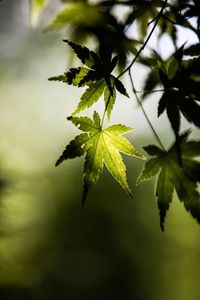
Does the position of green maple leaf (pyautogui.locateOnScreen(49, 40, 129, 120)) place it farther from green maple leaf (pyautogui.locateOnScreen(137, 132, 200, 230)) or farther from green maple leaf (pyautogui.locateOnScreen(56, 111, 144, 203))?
green maple leaf (pyautogui.locateOnScreen(137, 132, 200, 230))

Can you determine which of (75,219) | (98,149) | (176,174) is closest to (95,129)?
(98,149)

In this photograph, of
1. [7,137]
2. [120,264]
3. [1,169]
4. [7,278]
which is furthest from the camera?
[120,264]

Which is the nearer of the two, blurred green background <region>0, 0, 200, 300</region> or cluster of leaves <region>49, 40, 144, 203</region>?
cluster of leaves <region>49, 40, 144, 203</region>

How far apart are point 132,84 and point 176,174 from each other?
337 mm

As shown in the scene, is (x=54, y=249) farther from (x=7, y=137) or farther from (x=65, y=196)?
(x=7, y=137)

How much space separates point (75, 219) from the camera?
460 inches

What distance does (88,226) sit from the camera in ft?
39.1

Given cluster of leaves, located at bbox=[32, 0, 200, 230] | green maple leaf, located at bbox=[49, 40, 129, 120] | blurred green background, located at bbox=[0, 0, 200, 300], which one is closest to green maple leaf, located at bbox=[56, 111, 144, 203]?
cluster of leaves, located at bbox=[32, 0, 200, 230]

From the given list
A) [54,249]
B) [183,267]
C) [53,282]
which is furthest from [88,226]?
[183,267]

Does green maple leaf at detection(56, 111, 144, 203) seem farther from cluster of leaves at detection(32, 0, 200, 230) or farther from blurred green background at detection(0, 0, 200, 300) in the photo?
blurred green background at detection(0, 0, 200, 300)

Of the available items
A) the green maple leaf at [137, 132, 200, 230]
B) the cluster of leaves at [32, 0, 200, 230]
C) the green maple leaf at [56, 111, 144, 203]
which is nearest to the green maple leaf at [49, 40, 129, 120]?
the cluster of leaves at [32, 0, 200, 230]

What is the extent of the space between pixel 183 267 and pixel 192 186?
1179 cm

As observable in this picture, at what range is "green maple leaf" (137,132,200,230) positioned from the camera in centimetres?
106

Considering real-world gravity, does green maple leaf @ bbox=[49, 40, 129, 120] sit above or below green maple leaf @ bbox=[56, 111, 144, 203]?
above
